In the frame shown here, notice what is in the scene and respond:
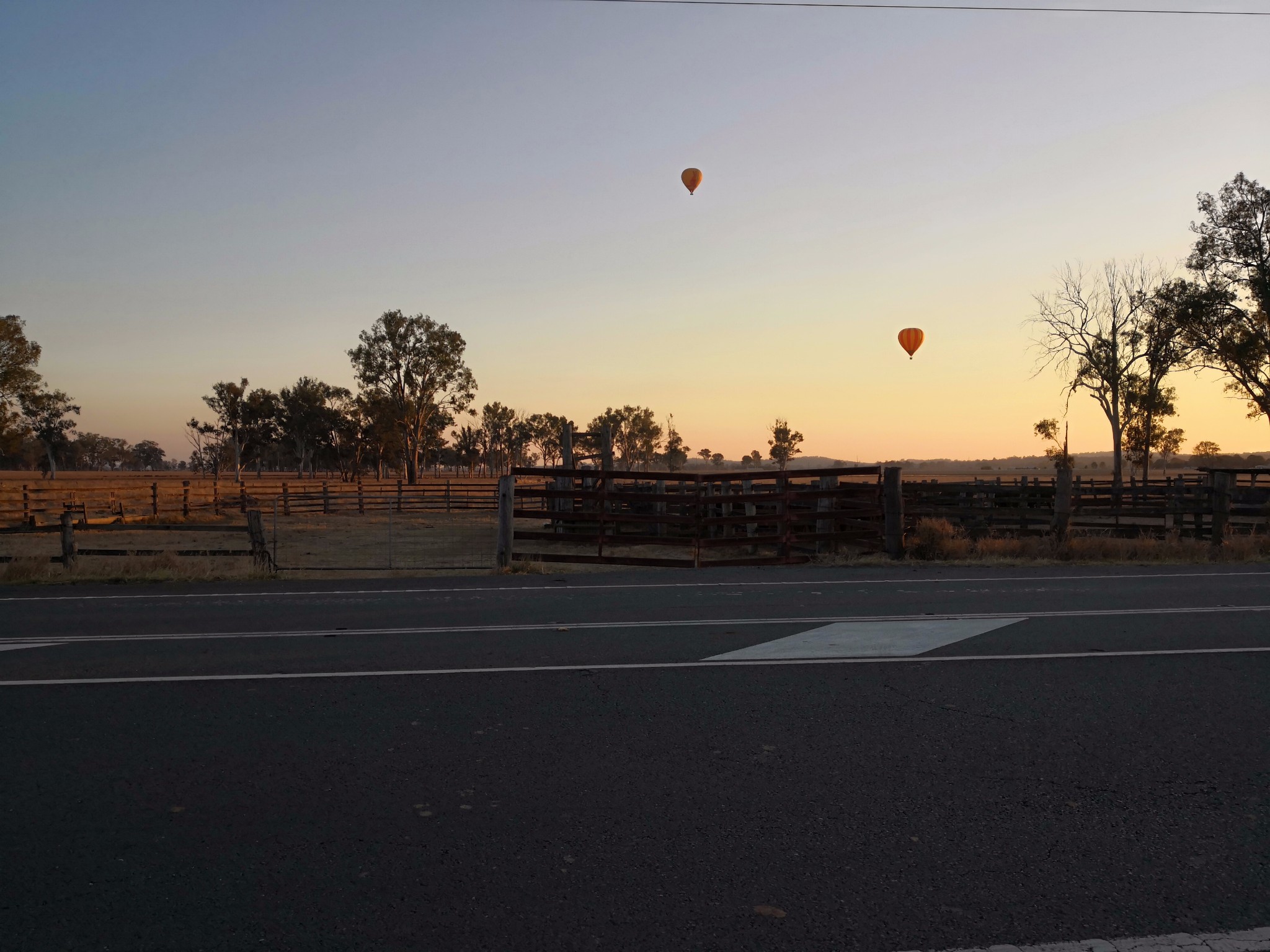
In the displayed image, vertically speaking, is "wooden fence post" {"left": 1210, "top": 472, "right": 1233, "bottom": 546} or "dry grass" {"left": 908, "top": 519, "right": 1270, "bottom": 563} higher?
"wooden fence post" {"left": 1210, "top": 472, "right": 1233, "bottom": 546}

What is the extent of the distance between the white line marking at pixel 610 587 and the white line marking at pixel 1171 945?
9.34m

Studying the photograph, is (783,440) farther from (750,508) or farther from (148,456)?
(148,456)

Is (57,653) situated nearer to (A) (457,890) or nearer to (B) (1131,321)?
(A) (457,890)

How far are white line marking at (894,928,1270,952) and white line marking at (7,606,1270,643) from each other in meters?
5.90

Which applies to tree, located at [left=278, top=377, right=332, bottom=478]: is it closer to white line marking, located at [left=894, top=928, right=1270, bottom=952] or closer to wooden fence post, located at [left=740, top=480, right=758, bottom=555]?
wooden fence post, located at [left=740, top=480, right=758, bottom=555]

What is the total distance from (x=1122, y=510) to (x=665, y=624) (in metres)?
21.4

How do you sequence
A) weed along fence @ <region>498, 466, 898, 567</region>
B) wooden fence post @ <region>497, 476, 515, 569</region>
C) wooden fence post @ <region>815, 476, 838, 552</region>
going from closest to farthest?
wooden fence post @ <region>497, 476, 515, 569</region>
weed along fence @ <region>498, 466, 898, 567</region>
wooden fence post @ <region>815, 476, 838, 552</region>

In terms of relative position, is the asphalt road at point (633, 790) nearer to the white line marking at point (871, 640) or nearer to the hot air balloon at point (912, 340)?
the white line marking at point (871, 640)

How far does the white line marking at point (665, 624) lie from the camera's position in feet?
28.1

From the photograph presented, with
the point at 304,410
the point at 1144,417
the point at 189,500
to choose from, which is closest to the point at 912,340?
the point at 1144,417

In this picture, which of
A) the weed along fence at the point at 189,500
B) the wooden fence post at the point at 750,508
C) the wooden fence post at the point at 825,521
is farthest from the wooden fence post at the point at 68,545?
the wooden fence post at the point at 825,521

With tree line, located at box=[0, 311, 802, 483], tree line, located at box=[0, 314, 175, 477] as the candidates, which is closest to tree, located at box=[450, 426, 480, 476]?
tree line, located at box=[0, 311, 802, 483]

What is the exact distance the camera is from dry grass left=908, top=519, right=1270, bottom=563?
1568 centimetres

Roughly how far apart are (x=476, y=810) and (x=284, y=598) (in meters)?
8.71
